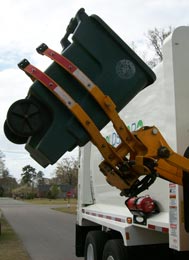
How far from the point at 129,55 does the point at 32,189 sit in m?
99.4

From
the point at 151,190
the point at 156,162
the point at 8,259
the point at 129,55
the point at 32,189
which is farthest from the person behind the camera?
the point at 32,189

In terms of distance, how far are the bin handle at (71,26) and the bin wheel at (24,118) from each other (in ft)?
2.46

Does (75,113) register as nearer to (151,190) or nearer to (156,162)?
(156,162)

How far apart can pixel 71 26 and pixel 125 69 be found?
27.3 inches

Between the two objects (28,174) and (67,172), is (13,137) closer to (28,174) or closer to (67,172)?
(67,172)

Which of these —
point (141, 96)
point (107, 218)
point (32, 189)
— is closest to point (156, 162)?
point (141, 96)

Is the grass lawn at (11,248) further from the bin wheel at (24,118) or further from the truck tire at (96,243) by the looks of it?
the bin wheel at (24,118)

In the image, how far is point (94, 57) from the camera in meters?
4.42

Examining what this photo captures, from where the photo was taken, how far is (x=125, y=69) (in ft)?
14.7

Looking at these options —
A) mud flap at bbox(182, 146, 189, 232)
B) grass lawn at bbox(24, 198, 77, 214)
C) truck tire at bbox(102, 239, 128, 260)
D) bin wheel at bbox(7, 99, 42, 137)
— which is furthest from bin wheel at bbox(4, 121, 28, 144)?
grass lawn at bbox(24, 198, 77, 214)

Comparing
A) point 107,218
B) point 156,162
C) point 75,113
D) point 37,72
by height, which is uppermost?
point 37,72

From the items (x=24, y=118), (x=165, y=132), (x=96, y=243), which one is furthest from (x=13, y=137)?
(x=96, y=243)

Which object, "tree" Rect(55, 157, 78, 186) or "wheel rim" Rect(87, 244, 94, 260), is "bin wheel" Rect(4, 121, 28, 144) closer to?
"wheel rim" Rect(87, 244, 94, 260)

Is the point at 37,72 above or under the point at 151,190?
above
